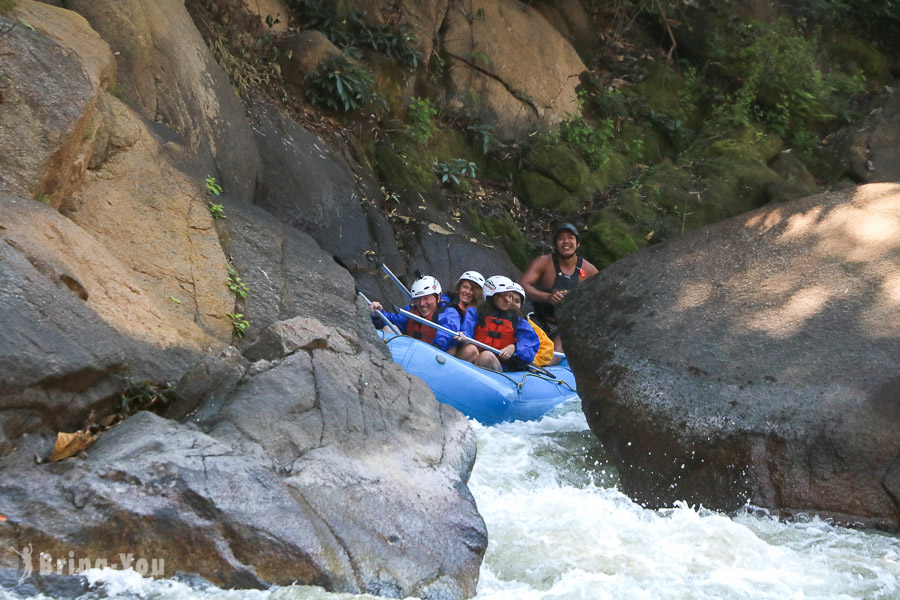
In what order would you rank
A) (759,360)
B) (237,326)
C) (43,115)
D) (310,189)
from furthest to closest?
(310,189), (237,326), (759,360), (43,115)

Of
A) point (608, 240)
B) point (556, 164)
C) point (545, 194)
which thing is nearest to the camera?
point (608, 240)

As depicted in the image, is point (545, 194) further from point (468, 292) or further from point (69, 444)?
point (69, 444)

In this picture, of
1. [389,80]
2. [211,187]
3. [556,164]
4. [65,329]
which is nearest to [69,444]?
[65,329]

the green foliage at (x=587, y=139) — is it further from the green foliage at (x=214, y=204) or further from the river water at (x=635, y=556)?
the river water at (x=635, y=556)

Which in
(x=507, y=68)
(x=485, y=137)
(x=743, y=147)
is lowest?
(x=485, y=137)

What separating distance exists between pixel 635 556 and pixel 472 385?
2.91 m

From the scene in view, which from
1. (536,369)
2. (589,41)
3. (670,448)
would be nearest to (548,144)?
(589,41)

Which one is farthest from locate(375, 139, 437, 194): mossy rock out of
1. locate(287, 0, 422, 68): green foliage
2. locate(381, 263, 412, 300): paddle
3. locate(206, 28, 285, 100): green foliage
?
locate(381, 263, 412, 300): paddle

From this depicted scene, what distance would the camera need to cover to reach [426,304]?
7652mm

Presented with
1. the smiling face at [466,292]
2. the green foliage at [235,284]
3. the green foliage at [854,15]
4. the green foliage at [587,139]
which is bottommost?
the smiling face at [466,292]

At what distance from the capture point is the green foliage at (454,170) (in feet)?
32.6

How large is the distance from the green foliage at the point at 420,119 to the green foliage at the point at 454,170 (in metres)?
0.35

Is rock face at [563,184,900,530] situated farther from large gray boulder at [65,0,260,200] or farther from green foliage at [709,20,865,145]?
green foliage at [709,20,865,145]

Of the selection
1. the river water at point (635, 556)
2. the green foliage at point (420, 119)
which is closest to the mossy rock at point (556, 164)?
the green foliage at point (420, 119)
